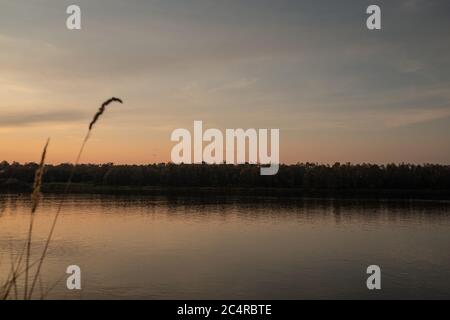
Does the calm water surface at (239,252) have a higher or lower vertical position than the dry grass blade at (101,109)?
lower

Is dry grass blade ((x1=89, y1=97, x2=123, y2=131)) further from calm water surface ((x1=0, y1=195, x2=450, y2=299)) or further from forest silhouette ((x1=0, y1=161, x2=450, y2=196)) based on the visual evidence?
forest silhouette ((x1=0, y1=161, x2=450, y2=196))

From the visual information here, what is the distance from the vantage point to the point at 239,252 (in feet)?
135

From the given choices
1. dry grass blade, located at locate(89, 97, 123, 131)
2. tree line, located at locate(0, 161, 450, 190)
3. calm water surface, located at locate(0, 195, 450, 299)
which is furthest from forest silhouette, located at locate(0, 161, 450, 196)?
dry grass blade, located at locate(89, 97, 123, 131)

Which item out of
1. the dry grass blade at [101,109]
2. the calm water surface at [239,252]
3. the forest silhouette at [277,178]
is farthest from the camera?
the forest silhouette at [277,178]

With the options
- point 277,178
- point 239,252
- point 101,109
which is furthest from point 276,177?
point 101,109

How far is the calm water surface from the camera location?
90.5 feet

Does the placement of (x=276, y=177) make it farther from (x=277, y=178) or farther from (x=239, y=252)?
(x=239, y=252)

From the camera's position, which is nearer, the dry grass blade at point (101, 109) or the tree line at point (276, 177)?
the dry grass blade at point (101, 109)

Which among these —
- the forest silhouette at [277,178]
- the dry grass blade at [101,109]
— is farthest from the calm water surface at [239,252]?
the forest silhouette at [277,178]

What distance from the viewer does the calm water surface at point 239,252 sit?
90.5 feet

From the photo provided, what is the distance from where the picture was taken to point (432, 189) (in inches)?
5423

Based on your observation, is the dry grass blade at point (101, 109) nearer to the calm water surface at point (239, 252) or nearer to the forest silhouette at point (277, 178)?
the calm water surface at point (239, 252)
